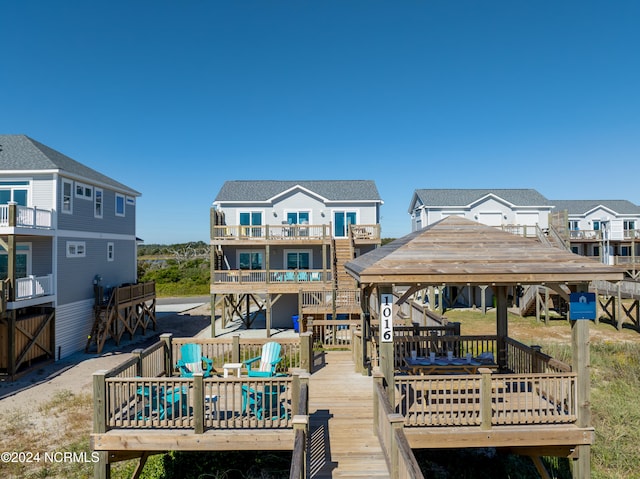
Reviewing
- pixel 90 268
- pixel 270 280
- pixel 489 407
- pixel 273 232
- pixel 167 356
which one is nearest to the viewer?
pixel 489 407

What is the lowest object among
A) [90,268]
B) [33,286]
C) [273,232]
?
[33,286]

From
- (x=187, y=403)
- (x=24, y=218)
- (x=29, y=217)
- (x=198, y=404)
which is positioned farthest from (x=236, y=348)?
(x=29, y=217)

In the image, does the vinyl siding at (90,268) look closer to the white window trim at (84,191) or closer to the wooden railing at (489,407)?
the white window trim at (84,191)

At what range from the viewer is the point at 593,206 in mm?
39562

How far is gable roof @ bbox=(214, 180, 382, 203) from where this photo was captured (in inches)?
1038

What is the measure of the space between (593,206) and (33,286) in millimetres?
45997

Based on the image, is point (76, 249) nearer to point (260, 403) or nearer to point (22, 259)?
point (22, 259)

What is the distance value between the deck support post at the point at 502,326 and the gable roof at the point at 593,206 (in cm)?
3447

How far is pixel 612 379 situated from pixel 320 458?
12.0m

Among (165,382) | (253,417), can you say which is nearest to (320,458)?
(253,417)

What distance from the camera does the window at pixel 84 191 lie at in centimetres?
1902

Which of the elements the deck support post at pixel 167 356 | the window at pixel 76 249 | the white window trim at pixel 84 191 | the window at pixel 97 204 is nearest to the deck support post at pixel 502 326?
the deck support post at pixel 167 356

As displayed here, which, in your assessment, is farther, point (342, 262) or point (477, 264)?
point (342, 262)

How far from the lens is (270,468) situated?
8633 mm
